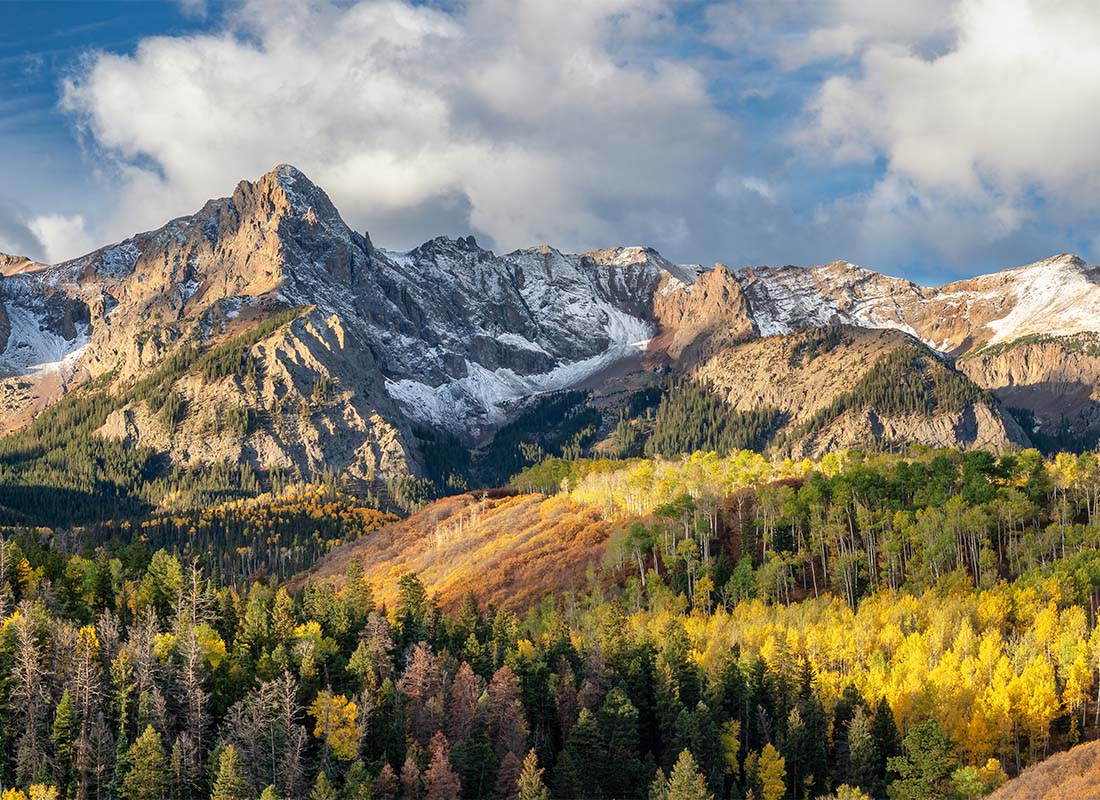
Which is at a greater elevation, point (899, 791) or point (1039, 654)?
point (1039, 654)

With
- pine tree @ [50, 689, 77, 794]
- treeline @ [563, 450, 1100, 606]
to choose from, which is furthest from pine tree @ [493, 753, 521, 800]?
treeline @ [563, 450, 1100, 606]

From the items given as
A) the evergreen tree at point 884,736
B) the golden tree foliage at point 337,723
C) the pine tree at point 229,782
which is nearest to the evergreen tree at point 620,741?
the golden tree foliage at point 337,723

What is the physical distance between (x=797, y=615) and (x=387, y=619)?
49.1 metres

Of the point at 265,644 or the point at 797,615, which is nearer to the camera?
the point at 265,644

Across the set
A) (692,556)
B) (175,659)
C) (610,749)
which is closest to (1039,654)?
(610,749)

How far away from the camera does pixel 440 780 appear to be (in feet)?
265

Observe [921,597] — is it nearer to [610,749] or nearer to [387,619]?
[610,749]

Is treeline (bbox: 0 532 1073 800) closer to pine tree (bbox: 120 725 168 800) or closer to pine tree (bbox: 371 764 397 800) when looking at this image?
pine tree (bbox: 120 725 168 800)

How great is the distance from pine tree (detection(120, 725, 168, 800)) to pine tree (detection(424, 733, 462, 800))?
18087mm

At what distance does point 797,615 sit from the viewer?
130125 millimetres

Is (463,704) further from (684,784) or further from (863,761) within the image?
(863,761)

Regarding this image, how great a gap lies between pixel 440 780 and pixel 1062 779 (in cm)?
4595

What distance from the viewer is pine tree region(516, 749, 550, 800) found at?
80875mm

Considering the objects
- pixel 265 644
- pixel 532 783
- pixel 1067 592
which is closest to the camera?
pixel 532 783
